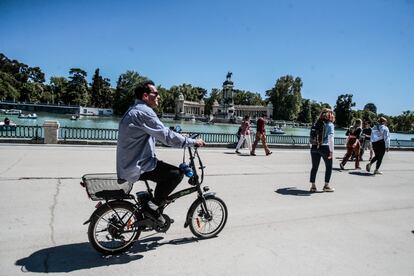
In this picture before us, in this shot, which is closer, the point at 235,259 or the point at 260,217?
the point at 235,259

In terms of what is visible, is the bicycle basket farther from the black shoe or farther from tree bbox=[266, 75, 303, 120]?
tree bbox=[266, 75, 303, 120]

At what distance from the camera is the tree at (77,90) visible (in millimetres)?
128000

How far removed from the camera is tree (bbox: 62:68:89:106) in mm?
128000

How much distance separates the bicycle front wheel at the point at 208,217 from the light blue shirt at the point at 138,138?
99 cm

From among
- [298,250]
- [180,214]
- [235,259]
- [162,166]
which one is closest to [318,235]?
[298,250]

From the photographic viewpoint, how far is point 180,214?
5.60 metres

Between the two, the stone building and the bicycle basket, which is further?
the stone building

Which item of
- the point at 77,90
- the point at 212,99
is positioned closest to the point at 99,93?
the point at 77,90

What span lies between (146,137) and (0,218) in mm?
2815

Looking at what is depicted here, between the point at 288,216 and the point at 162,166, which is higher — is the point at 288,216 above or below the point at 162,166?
below

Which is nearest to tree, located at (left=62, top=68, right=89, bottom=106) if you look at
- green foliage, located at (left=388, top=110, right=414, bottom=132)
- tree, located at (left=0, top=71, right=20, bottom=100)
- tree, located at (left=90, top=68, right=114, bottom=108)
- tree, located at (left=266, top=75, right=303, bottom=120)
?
tree, located at (left=90, top=68, right=114, bottom=108)

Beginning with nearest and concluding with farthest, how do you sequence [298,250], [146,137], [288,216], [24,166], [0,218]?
[146,137]
[298,250]
[0,218]
[288,216]
[24,166]

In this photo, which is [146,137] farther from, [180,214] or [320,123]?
[320,123]

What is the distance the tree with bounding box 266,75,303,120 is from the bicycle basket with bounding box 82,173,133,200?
435 feet
